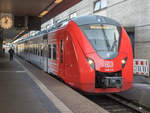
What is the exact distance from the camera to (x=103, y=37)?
28.3ft

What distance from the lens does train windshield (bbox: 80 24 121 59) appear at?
8.31 metres

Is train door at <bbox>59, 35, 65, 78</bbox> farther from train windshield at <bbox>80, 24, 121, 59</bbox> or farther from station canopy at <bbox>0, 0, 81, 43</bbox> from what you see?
station canopy at <bbox>0, 0, 81, 43</bbox>

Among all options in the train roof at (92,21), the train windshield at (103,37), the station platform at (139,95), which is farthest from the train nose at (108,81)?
the train roof at (92,21)

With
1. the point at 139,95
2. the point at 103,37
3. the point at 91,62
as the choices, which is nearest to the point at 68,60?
the point at 91,62

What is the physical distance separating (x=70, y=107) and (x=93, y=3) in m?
17.0

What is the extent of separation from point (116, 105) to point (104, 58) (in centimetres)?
173

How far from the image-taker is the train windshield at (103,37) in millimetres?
8312

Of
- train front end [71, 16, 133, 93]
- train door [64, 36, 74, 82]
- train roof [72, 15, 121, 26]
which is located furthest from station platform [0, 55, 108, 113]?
train roof [72, 15, 121, 26]

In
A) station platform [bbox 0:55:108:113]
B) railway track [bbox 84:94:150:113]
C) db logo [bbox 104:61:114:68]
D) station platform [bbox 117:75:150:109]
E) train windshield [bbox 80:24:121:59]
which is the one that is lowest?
railway track [bbox 84:94:150:113]

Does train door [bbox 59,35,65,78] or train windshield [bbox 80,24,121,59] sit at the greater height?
train windshield [bbox 80,24,121,59]

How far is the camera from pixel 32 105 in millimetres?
6094

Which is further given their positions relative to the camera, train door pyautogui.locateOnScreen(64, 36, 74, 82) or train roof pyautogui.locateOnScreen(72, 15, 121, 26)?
train roof pyautogui.locateOnScreen(72, 15, 121, 26)

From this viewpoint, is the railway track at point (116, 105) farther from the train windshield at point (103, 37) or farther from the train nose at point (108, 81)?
the train windshield at point (103, 37)

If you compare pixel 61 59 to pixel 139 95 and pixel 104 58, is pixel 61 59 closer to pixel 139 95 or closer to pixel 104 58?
pixel 104 58
